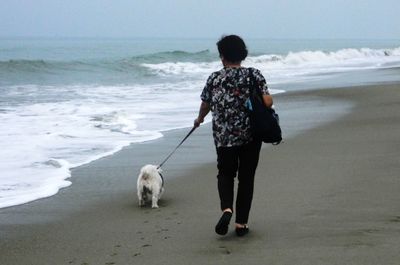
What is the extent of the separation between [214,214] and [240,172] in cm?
95

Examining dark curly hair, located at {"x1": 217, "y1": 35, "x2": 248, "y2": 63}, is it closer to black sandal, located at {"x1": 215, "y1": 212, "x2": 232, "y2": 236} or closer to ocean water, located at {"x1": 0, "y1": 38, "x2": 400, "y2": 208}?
black sandal, located at {"x1": 215, "y1": 212, "x2": 232, "y2": 236}

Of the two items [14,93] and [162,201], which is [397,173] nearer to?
[162,201]

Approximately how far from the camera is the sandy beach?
440cm

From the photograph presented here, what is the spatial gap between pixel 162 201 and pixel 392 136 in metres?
4.79

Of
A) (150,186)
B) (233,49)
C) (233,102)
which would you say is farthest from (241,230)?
(150,186)

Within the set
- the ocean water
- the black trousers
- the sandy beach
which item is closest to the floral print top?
the black trousers

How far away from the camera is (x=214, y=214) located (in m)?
5.60

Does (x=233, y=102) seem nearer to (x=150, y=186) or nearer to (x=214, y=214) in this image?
(x=214, y=214)

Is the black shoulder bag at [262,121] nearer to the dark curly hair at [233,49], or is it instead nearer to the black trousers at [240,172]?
the black trousers at [240,172]

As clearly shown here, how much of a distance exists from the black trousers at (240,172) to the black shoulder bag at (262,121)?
15 cm

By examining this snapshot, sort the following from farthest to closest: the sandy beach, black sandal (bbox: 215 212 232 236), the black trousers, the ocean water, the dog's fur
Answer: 1. the ocean water
2. the dog's fur
3. the black trousers
4. black sandal (bbox: 215 212 232 236)
5. the sandy beach

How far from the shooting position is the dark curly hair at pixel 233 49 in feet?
15.3

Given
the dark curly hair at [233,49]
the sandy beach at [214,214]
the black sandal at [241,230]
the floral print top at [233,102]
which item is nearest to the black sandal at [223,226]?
the sandy beach at [214,214]

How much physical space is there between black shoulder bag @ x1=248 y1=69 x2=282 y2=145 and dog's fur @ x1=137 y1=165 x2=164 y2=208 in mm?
1838
